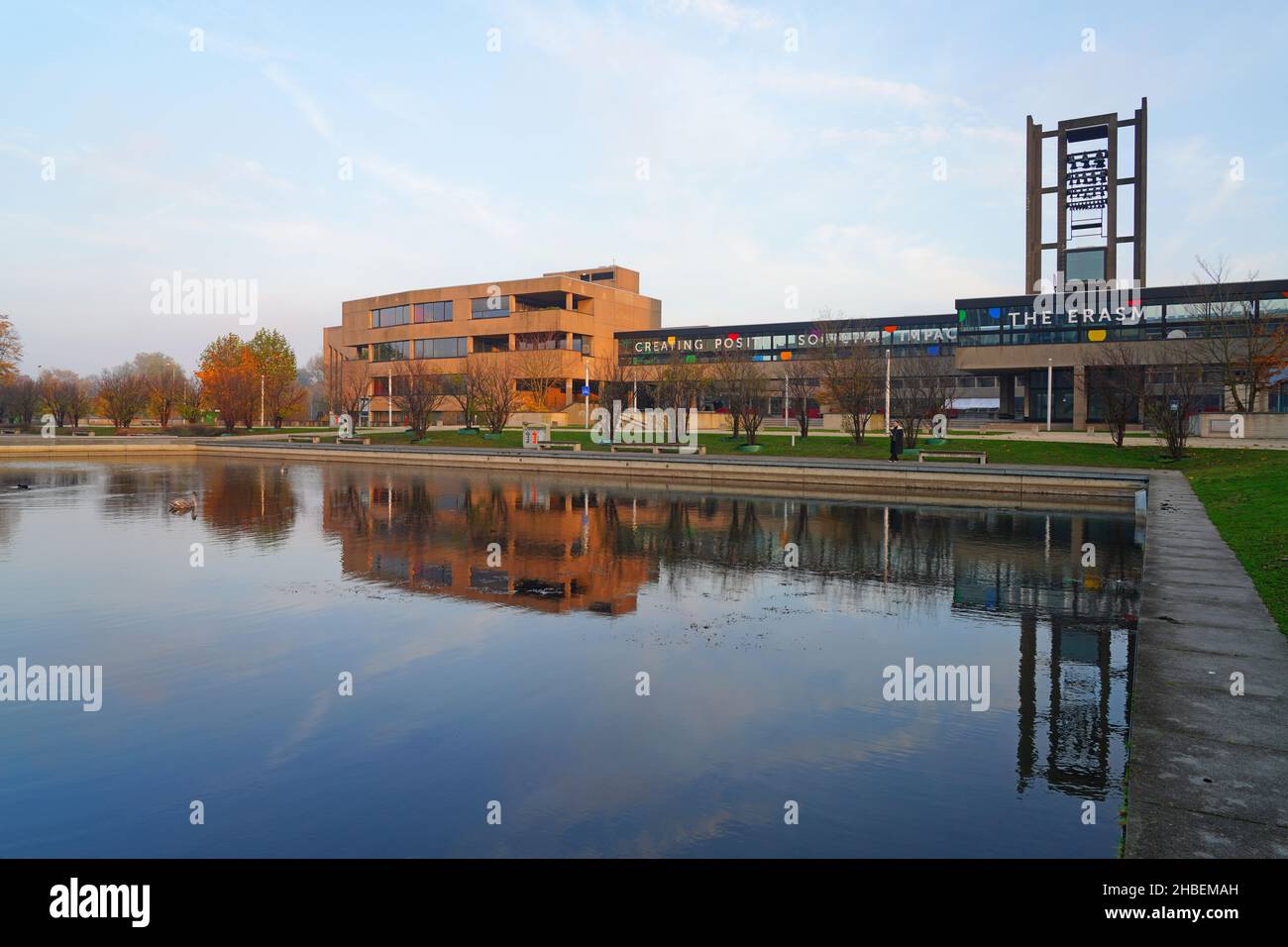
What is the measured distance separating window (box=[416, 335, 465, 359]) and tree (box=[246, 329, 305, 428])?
13.8 meters

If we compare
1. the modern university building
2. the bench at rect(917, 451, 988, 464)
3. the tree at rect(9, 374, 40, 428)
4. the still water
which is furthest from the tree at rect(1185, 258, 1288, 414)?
the tree at rect(9, 374, 40, 428)

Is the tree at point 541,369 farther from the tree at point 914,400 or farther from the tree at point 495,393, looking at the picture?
the tree at point 914,400

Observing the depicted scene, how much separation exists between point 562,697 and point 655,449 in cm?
3358

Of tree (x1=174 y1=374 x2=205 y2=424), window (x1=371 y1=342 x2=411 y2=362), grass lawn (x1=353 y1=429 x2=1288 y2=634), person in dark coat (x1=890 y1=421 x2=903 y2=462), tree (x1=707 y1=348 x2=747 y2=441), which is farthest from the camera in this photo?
window (x1=371 y1=342 x2=411 y2=362)

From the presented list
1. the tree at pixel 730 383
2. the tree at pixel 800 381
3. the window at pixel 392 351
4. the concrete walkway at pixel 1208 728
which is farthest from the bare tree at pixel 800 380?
the concrete walkway at pixel 1208 728

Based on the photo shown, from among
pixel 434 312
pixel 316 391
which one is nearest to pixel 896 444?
pixel 434 312

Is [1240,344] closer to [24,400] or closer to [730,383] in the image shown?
[730,383]

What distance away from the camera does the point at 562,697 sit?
8.34 meters

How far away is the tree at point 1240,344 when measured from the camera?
40.8 m

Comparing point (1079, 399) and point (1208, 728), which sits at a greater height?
point (1079, 399)

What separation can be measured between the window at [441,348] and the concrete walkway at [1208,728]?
80006mm

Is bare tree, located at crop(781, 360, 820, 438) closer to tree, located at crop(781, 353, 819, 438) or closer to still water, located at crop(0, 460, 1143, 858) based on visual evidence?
tree, located at crop(781, 353, 819, 438)

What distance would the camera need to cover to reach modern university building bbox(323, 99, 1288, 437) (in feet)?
194
